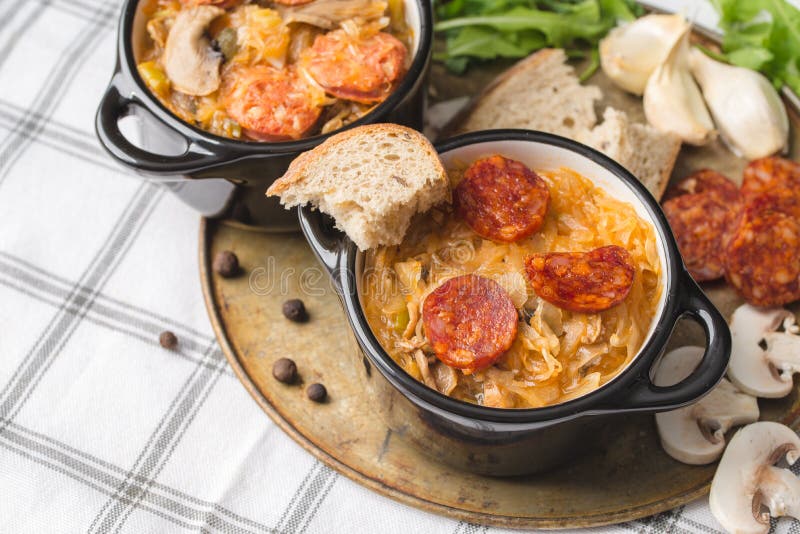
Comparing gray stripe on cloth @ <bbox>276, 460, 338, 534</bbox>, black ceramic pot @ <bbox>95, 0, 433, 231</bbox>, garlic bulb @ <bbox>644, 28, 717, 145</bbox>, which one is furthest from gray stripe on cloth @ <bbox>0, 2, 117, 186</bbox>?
garlic bulb @ <bbox>644, 28, 717, 145</bbox>

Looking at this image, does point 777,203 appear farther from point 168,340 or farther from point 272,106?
point 168,340

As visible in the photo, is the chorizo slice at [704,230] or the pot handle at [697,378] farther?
the chorizo slice at [704,230]

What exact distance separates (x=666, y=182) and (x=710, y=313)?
45.4 inches

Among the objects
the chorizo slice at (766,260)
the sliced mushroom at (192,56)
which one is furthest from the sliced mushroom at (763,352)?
the sliced mushroom at (192,56)

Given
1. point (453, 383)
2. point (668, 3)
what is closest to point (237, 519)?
Answer: point (453, 383)

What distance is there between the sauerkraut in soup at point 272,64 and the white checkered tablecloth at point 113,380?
737 mm

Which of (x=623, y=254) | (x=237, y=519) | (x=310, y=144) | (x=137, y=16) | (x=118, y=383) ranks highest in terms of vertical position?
(x=137, y=16)

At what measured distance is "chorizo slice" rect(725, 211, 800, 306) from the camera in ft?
11.5

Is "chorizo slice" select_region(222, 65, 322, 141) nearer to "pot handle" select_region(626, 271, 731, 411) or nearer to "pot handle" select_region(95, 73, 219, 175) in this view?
"pot handle" select_region(95, 73, 219, 175)

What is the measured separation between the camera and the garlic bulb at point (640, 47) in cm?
399

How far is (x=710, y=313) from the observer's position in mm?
2850

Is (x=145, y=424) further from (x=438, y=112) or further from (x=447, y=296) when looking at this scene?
(x=438, y=112)

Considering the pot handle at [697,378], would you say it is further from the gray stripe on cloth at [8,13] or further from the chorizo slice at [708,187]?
the gray stripe on cloth at [8,13]

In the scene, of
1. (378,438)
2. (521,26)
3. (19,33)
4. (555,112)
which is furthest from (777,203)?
(19,33)
